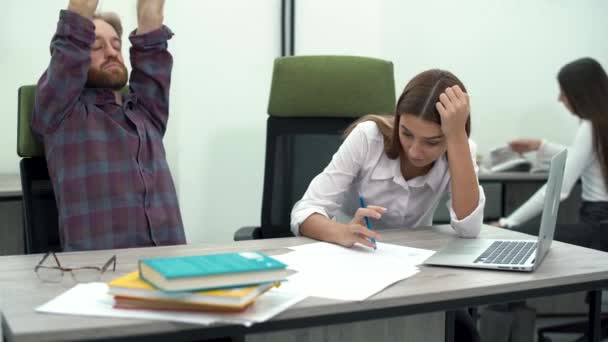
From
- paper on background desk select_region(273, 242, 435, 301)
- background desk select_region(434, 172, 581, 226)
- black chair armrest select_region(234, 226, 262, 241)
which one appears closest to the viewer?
paper on background desk select_region(273, 242, 435, 301)

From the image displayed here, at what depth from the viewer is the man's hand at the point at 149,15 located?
81.2 inches

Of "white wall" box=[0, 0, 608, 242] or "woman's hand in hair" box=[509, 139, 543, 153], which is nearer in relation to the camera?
"white wall" box=[0, 0, 608, 242]

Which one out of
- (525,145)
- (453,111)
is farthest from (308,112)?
(525,145)

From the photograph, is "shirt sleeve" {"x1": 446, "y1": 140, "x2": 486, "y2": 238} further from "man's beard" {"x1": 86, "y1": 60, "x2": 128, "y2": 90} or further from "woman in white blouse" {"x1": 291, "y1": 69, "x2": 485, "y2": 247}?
"man's beard" {"x1": 86, "y1": 60, "x2": 128, "y2": 90}

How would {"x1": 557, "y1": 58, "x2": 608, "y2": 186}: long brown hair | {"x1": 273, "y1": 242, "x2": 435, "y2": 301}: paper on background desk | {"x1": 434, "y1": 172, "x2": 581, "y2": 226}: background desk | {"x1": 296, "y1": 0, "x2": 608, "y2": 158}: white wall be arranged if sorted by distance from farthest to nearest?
{"x1": 296, "y1": 0, "x2": 608, "y2": 158}: white wall, {"x1": 434, "y1": 172, "x2": 581, "y2": 226}: background desk, {"x1": 557, "y1": 58, "x2": 608, "y2": 186}: long brown hair, {"x1": 273, "y1": 242, "x2": 435, "y2": 301}: paper on background desk

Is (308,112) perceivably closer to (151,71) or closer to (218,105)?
(151,71)

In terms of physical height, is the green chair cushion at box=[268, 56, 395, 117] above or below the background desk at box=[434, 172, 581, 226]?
above

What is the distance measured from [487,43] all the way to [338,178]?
7.46 ft

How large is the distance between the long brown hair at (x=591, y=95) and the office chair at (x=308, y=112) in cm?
107

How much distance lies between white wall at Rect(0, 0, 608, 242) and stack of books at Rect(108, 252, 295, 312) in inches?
83.6

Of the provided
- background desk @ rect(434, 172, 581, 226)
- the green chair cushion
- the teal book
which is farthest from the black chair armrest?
background desk @ rect(434, 172, 581, 226)

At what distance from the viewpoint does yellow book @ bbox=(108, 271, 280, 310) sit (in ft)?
3.35

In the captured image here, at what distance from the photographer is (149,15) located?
2.06 metres

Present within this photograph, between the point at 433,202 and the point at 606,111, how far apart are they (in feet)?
4.30
